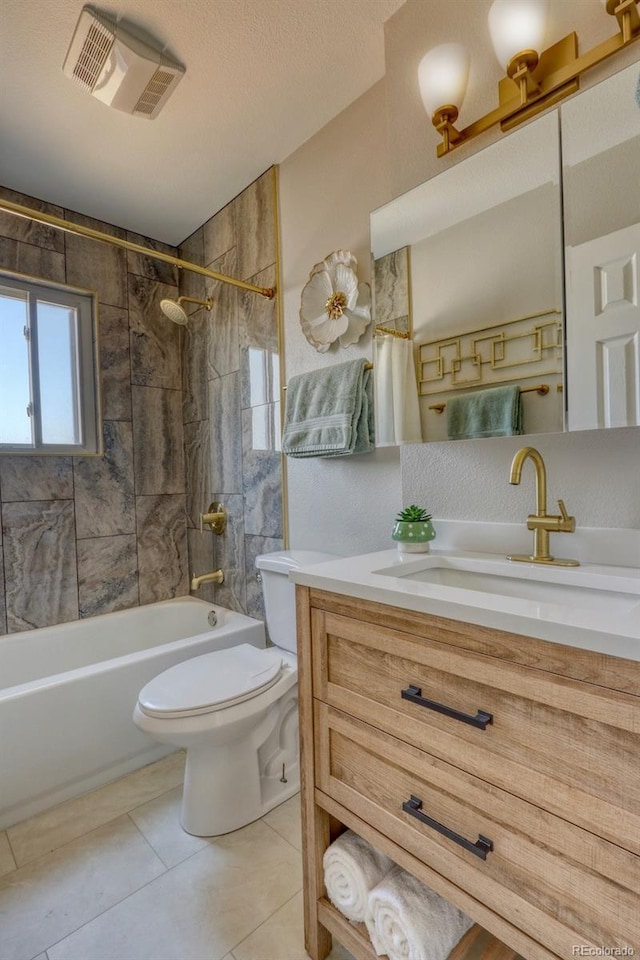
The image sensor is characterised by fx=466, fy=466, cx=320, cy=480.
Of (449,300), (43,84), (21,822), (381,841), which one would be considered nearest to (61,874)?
(21,822)

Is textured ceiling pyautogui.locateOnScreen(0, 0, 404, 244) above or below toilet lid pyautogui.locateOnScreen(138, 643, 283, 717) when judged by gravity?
above

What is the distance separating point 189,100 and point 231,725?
2.13 meters

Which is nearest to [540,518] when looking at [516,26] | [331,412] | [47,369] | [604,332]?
[604,332]

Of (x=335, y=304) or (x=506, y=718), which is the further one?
(x=335, y=304)

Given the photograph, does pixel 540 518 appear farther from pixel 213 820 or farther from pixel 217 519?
pixel 217 519

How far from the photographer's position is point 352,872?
0.99 m

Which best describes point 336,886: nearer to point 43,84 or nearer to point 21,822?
point 21,822

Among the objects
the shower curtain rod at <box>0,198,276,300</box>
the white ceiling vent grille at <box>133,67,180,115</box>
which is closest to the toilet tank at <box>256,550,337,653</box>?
the shower curtain rod at <box>0,198,276,300</box>

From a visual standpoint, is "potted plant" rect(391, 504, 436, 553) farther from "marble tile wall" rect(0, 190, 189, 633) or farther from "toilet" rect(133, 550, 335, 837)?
"marble tile wall" rect(0, 190, 189, 633)

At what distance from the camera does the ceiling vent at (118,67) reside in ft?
4.52

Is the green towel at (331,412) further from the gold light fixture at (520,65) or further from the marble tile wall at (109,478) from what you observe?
the marble tile wall at (109,478)

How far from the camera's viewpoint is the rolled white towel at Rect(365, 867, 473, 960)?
2.82 feet

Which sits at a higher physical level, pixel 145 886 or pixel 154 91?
pixel 154 91

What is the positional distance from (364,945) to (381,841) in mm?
244
